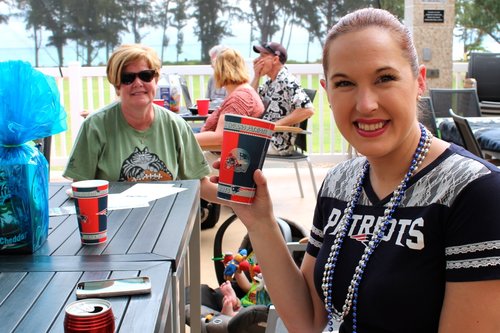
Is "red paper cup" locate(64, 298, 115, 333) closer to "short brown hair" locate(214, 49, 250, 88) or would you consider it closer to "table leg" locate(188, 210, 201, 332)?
"table leg" locate(188, 210, 201, 332)

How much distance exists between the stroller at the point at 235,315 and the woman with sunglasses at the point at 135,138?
43 cm

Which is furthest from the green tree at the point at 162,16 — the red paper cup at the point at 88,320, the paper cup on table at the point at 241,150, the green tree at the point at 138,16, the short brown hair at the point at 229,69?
the red paper cup at the point at 88,320

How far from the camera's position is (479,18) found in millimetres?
12242

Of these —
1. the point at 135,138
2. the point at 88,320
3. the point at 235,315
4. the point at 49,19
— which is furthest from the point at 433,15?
the point at 88,320

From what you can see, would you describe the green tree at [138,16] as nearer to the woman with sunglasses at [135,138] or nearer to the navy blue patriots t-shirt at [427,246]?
the woman with sunglasses at [135,138]

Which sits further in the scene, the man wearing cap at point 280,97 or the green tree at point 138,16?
the green tree at point 138,16

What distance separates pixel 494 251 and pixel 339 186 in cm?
46

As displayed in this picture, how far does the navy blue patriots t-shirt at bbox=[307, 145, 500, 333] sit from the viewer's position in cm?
119

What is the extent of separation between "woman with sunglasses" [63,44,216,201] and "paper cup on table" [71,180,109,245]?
1.06 meters

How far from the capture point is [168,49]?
29.9 ft

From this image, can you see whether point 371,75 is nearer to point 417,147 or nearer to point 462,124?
point 417,147

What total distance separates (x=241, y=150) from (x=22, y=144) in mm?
585

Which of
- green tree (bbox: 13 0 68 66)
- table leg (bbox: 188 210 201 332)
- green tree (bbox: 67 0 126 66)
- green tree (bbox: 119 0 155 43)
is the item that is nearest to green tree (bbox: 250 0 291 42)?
green tree (bbox: 119 0 155 43)

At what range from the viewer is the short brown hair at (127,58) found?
9.72 feet
